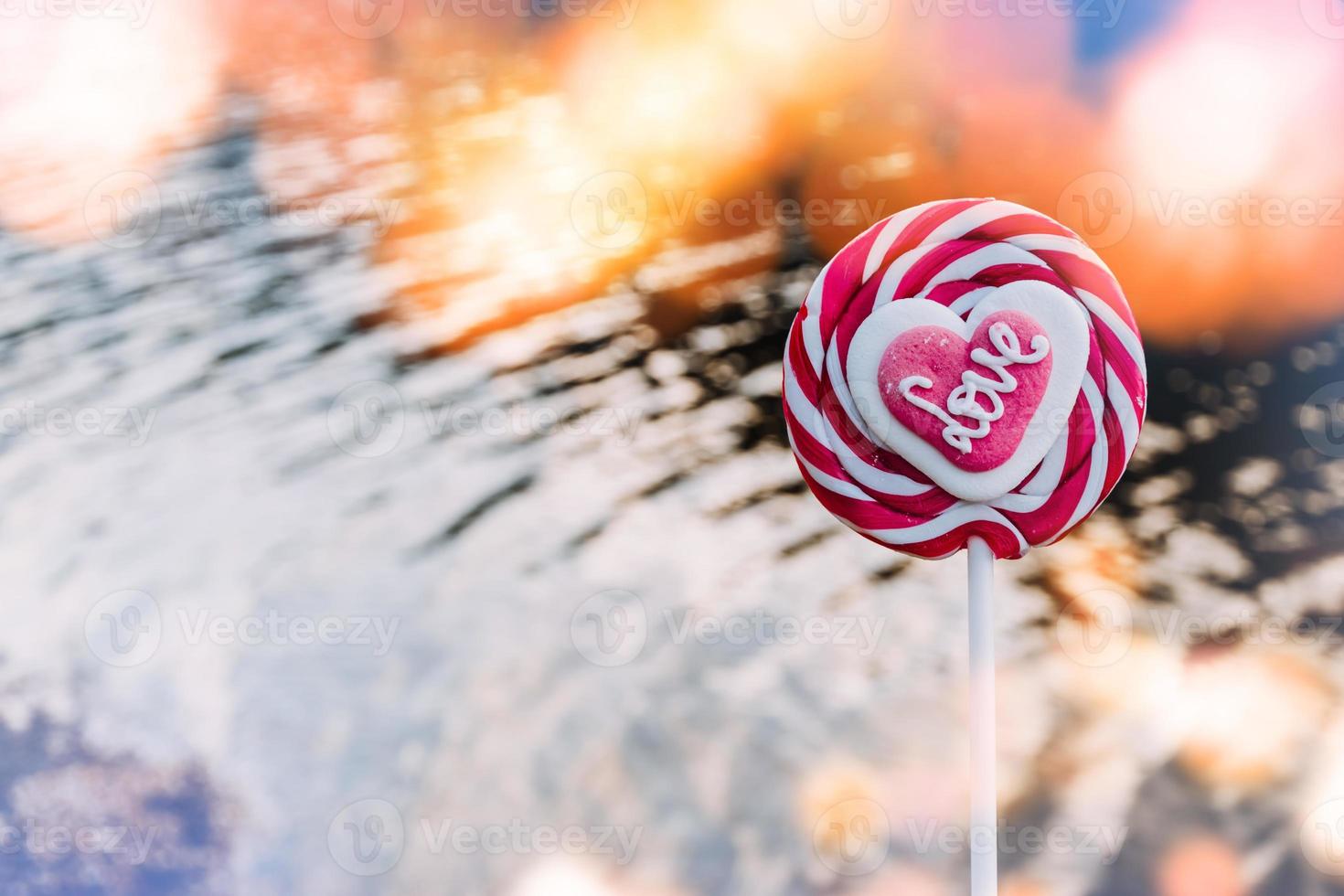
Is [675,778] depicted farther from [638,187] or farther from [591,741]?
[638,187]

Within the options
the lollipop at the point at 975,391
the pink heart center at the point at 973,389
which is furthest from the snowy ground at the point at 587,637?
the pink heart center at the point at 973,389

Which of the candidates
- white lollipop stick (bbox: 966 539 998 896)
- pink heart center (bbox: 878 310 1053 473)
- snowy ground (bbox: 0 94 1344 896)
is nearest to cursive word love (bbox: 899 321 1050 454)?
pink heart center (bbox: 878 310 1053 473)

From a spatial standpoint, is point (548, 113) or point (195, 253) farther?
point (548, 113)

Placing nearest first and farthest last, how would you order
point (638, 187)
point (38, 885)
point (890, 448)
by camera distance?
point (890, 448) < point (38, 885) < point (638, 187)

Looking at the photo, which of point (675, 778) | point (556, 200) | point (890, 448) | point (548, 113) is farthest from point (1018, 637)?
point (548, 113)

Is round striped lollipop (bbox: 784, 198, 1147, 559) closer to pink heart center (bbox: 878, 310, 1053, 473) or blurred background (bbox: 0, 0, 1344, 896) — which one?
pink heart center (bbox: 878, 310, 1053, 473)

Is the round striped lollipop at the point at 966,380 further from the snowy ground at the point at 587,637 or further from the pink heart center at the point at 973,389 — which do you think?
the snowy ground at the point at 587,637

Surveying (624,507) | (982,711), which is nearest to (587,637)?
(624,507)
